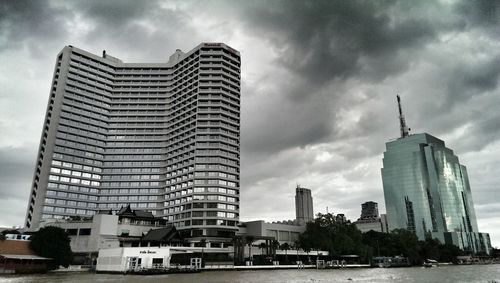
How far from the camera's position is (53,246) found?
10219 centimetres

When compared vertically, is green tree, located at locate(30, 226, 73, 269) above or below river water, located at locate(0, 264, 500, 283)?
above

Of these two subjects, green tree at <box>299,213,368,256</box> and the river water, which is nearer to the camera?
the river water

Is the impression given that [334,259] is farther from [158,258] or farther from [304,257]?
[158,258]

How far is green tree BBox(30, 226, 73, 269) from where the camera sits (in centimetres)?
10119

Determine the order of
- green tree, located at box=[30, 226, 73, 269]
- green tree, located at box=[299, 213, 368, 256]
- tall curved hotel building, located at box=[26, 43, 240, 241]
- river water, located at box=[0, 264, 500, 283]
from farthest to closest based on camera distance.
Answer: tall curved hotel building, located at box=[26, 43, 240, 241] → green tree, located at box=[299, 213, 368, 256] → green tree, located at box=[30, 226, 73, 269] → river water, located at box=[0, 264, 500, 283]

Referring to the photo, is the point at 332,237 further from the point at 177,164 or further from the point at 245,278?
the point at 245,278

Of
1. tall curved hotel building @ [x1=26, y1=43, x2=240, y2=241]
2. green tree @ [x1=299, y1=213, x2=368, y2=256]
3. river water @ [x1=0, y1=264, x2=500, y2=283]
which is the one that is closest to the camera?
river water @ [x1=0, y1=264, x2=500, y2=283]

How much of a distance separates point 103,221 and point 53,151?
63.9m

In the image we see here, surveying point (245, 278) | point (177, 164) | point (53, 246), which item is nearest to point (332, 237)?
point (177, 164)

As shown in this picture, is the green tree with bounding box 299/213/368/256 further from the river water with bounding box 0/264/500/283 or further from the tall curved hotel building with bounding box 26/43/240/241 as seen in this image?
the river water with bounding box 0/264/500/283

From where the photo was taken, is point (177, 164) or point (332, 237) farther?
point (177, 164)

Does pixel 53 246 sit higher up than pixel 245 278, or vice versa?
pixel 53 246

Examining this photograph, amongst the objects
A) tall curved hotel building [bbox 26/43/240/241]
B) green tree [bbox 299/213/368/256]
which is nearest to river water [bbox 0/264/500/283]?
green tree [bbox 299/213/368/256]

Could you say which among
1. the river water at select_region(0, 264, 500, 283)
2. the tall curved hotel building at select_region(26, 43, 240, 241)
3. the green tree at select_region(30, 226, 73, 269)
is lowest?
the river water at select_region(0, 264, 500, 283)
